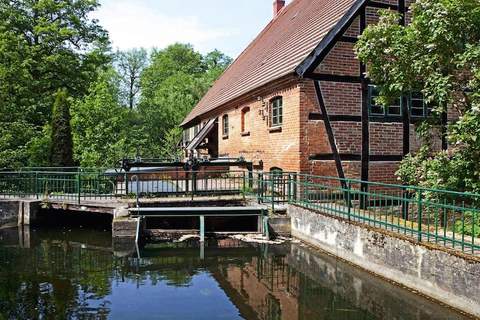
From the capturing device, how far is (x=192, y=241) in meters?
10.8

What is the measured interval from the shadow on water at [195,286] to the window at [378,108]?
4594mm

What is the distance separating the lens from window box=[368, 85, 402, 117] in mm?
11969

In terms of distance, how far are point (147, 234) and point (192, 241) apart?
121 centimetres

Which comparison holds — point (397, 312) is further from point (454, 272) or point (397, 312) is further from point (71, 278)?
point (71, 278)

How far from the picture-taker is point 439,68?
26.5ft

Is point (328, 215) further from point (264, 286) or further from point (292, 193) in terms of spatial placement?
point (264, 286)

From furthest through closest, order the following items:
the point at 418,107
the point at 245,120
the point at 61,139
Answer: the point at 61,139 < the point at 245,120 < the point at 418,107

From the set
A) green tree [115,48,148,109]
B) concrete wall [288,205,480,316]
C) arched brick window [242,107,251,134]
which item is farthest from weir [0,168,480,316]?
green tree [115,48,148,109]

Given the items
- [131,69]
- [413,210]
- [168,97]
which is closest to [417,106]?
[413,210]

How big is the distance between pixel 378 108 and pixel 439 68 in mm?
3980

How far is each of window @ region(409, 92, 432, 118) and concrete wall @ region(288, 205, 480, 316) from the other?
→ 16.3 ft

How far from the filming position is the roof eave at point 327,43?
11.2 m

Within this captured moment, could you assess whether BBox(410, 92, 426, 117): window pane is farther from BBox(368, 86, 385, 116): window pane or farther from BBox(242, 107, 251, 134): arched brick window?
BBox(242, 107, 251, 134): arched brick window

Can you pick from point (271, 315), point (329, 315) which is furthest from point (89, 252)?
point (329, 315)
